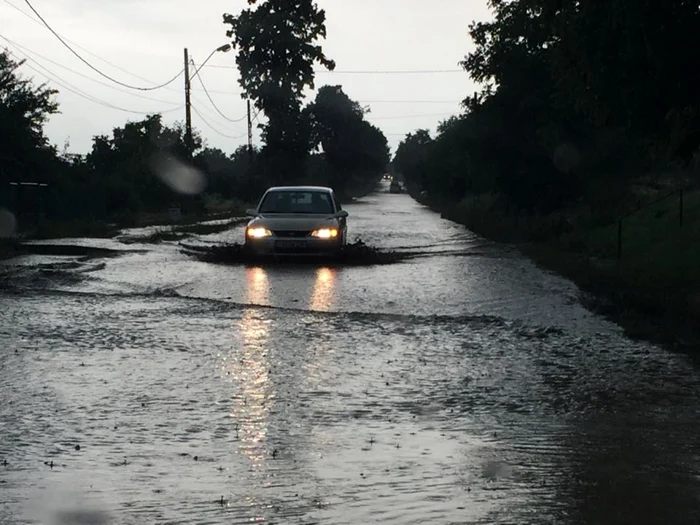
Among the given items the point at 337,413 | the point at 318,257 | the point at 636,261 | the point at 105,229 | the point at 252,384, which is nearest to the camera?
the point at 337,413

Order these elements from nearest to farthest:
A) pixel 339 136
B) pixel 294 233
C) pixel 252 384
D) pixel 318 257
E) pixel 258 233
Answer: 1. pixel 252 384
2. pixel 294 233
3. pixel 258 233
4. pixel 318 257
5. pixel 339 136

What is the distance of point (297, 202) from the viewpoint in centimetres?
2267

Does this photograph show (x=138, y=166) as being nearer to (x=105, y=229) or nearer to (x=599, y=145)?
(x=105, y=229)

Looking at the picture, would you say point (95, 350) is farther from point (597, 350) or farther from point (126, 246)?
point (126, 246)

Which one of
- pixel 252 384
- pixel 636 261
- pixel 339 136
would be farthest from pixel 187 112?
pixel 339 136

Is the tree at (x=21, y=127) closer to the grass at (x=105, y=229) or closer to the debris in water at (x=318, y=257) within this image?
the grass at (x=105, y=229)

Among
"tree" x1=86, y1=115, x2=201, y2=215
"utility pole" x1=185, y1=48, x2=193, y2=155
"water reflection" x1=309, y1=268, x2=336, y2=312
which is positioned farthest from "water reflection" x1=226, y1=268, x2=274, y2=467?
"utility pole" x1=185, y1=48, x2=193, y2=155

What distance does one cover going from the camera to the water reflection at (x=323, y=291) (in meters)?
14.1

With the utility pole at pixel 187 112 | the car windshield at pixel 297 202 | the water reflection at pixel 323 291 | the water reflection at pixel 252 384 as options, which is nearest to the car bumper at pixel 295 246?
the water reflection at pixel 323 291

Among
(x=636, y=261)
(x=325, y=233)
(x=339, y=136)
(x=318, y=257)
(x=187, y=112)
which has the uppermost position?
(x=339, y=136)

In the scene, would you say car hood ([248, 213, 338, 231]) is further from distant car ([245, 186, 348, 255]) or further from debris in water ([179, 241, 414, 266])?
debris in water ([179, 241, 414, 266])

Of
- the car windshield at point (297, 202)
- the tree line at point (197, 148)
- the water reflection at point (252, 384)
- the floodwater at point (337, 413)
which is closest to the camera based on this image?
the floodwater at point (337, 413)

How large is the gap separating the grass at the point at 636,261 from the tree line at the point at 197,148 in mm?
15116

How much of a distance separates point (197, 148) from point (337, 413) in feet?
196
